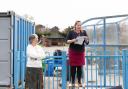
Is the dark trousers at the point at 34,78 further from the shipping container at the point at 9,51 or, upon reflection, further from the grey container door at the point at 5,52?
the grey container door at the point at 5,52

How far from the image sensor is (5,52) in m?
12.3

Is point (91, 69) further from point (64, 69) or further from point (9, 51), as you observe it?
point (9, 51)

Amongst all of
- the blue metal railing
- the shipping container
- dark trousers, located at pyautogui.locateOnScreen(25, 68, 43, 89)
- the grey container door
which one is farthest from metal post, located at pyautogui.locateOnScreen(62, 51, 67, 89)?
the grey container door

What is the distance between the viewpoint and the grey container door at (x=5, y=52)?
1222 centimetres

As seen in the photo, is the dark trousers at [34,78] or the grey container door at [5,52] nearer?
the dark trousers at [34,78]

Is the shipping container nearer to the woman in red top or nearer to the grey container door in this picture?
the grey container door

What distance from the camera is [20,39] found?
13062 millimetres

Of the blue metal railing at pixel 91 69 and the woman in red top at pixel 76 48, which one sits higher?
the woman in red top at pixel 76 48

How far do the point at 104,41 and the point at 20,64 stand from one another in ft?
15.7

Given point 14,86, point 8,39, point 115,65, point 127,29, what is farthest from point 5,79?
point 127,29

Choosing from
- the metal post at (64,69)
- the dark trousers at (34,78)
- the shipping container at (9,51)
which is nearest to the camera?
the dark trousers at (34,78)

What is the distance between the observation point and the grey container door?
1222 centimetres

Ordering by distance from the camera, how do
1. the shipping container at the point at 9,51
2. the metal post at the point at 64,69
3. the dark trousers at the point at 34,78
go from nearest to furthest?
the dark trousers at the point at 34,78, the metal post at the point at 64,69, the shipping container at the point at 9,51

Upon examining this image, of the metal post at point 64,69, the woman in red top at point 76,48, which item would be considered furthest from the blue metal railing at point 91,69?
the woman in red top at point 76,48
